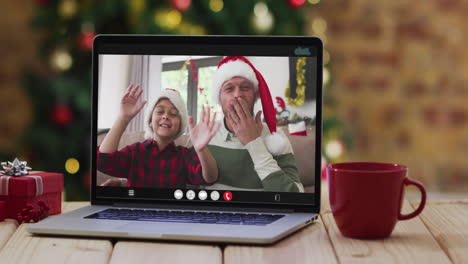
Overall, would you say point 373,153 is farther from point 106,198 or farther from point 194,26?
point 106,198

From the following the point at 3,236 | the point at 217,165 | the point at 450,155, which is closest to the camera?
the point at 3,236

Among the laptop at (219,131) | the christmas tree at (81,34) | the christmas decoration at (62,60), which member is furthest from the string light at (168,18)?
the laptop at (219,131)

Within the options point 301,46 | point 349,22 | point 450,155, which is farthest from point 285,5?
point 301,46

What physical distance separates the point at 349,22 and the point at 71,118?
4.14 feet

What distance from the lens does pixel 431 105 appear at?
272 centimetres

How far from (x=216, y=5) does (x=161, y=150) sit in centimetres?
125

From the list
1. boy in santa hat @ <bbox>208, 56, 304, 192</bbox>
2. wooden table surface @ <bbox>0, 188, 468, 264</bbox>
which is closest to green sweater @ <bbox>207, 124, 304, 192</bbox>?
boy in santa hat @ <bbox>208, 56, 304, 192</bbox>

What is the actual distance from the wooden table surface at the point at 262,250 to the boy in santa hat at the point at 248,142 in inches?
4.4

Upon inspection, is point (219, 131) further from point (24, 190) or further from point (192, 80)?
point (24, 190)

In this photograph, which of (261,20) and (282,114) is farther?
(261,20)

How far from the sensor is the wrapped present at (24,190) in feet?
2.95

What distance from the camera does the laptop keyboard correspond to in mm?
846

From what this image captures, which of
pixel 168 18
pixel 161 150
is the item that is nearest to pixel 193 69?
pixel 161 150

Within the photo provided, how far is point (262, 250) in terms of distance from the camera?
73 cm
